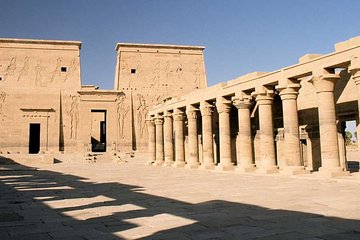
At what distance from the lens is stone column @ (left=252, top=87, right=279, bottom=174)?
15.7 meters

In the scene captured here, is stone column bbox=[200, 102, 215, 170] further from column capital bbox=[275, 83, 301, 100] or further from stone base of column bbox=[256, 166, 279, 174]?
column capital bbox=[275, 83, 301, 100]

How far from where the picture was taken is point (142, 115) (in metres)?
37.2

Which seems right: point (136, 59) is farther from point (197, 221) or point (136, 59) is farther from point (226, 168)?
Result: point (197, 221)

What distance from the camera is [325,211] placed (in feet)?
19.7

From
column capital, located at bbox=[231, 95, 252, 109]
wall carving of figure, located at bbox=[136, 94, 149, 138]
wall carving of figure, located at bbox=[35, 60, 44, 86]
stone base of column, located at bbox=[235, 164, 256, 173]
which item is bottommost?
stone base of column, located at bbox=[235, 164, 256, 173]

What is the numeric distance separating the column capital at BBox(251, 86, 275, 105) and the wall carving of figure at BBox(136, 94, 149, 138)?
72.9 feet

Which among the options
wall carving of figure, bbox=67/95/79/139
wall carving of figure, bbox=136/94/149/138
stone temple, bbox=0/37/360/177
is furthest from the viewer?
wall carving of figure, bbox=136/94/149/138

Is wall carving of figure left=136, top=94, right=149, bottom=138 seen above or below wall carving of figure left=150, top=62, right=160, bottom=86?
below

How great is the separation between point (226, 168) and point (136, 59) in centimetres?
2366

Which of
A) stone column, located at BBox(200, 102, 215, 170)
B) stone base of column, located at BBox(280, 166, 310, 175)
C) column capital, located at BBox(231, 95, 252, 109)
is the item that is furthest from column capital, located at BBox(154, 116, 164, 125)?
stone base of column, located at BBox(280, 166, 310, 175)

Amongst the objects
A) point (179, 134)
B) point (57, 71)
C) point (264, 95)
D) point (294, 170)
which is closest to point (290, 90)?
point (264, 95)

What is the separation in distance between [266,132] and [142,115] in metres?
22.8

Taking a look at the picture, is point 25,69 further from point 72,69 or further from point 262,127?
point 262,127

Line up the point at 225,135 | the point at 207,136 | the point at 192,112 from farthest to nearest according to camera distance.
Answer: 1. the point at 192,112
2. the point at 207,136
3. the point at 225,135
